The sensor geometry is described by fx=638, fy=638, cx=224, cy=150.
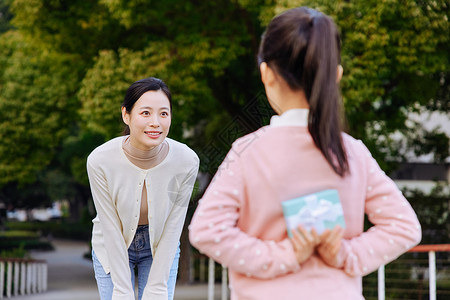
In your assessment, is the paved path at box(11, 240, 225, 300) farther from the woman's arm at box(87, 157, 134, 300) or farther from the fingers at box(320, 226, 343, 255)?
the fingers at box(320, 226, 343, 255)

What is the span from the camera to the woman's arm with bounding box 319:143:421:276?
1.61 metres

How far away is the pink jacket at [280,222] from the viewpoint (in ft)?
5.04

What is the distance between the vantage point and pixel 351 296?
1.60m

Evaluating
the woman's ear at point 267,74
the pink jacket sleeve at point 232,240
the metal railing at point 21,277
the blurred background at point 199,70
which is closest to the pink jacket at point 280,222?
the pink jacket sleeve at point 232,240

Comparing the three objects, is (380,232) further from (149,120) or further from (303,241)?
(149,120)

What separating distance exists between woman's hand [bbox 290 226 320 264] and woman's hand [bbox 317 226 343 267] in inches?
0.8

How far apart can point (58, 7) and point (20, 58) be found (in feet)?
10.1

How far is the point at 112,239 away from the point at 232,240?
1.52 m

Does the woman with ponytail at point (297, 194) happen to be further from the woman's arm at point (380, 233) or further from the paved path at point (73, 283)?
the paved path at point (73, 283)

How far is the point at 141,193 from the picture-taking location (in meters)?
2.99

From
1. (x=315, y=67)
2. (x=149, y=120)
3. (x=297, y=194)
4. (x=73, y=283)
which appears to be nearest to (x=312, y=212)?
(x=297, y=194)

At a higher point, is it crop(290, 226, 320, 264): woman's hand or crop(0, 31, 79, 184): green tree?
crop(290, 226, 320, 264): woman's hand

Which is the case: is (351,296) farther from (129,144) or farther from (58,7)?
(58,7)

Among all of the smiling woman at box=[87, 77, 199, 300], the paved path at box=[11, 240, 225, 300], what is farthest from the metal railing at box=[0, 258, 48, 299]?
the smiling woman at box=[87, 77, 199, 300]
